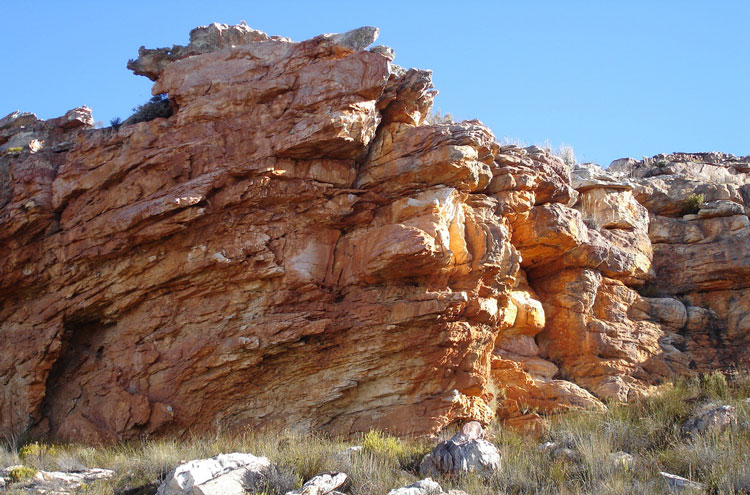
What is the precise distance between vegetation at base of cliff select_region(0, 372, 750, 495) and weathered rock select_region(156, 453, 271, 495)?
0.36m

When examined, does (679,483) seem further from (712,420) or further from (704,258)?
(704,258)

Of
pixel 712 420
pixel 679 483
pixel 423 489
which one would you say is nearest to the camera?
pixel 679 483

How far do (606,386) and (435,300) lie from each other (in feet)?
13.2

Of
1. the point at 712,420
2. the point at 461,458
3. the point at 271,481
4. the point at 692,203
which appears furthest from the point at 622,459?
the point at 692,203

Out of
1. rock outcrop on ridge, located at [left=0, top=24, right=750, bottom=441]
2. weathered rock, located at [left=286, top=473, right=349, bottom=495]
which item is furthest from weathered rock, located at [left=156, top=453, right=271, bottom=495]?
rock outcrop on ridge, located at [left=0, top=24, right=750, bottom=441]

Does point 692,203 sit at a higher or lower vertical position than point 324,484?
higher

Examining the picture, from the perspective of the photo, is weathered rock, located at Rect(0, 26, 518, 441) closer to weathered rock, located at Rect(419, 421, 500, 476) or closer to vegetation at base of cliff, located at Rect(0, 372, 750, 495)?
vegetation at base of cliff, located at Rect(0, 372, 750, 495)

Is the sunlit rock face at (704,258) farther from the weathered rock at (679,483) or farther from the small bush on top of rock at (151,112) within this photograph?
the small bush on top of rock at (151,112)

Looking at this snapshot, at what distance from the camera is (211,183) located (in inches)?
462

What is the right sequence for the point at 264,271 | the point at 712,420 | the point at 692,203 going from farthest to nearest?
the point at 692,203 → the point at 264,271 → the point at 712,420

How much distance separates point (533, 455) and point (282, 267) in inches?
201

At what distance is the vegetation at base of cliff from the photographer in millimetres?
8422

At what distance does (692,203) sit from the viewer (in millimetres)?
15555

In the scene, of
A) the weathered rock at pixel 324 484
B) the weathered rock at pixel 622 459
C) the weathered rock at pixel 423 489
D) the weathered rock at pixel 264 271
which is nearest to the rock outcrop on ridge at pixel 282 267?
the weathered rock at pixel 264 271
